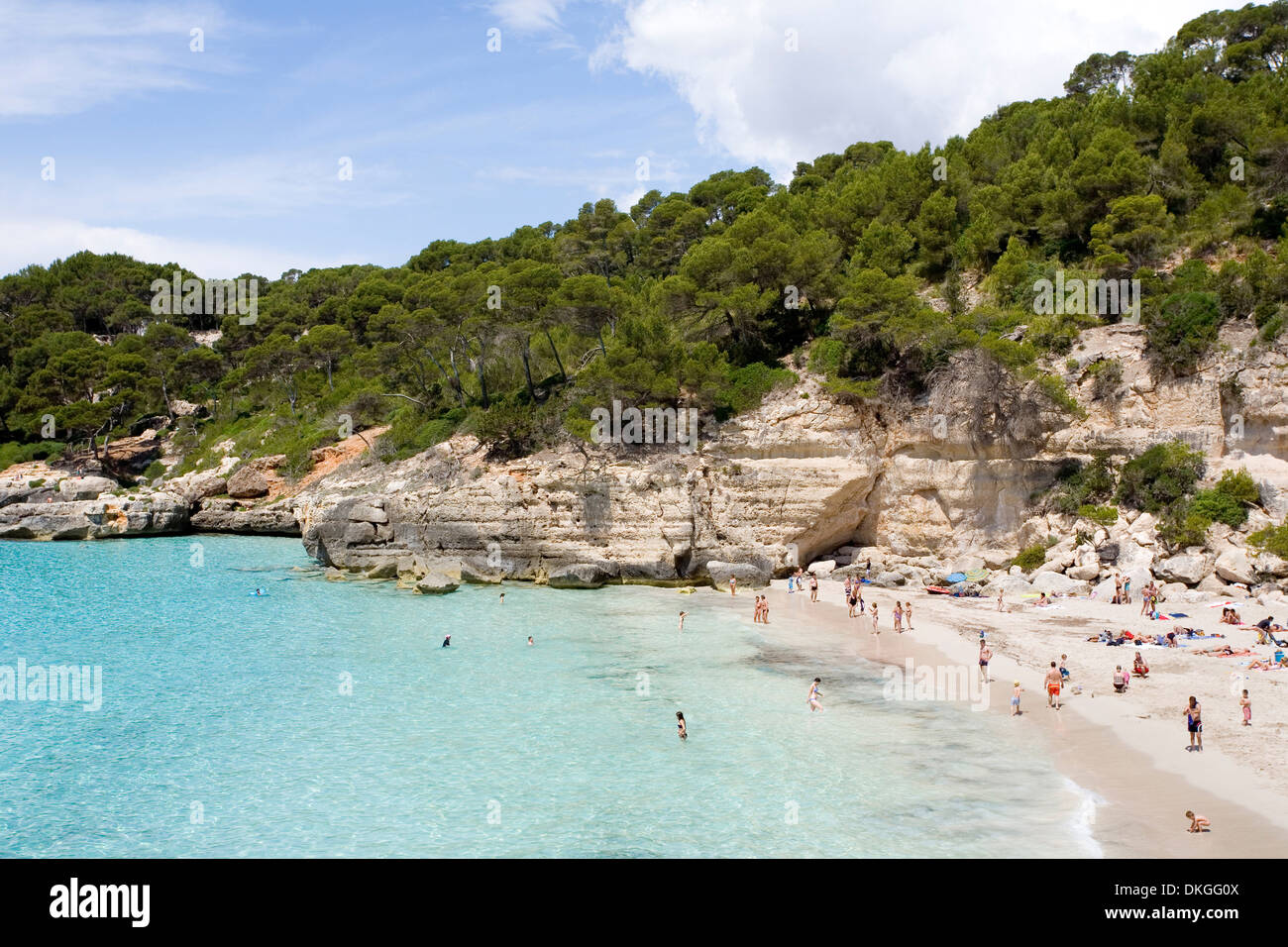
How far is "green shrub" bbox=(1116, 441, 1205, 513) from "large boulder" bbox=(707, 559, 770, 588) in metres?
12.4

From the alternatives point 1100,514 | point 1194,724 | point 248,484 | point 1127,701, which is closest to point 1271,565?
point 1100,514

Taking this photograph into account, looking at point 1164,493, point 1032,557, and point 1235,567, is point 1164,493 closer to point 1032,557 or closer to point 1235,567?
point 1235,567

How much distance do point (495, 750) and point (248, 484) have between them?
4009 centimetres

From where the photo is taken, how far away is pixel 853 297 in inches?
1325

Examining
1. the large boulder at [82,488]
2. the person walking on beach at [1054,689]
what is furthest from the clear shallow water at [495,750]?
the large boulder at [82,488]

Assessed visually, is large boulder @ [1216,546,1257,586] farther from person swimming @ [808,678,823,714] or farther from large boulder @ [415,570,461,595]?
large boulder @ [415,570,461,595]

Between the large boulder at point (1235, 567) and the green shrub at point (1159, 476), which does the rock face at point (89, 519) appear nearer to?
the green shrub at point (1159, 476)

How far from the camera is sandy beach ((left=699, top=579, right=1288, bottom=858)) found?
461 inches

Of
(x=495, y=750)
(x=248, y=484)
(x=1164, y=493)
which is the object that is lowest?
(x=495, y=750)

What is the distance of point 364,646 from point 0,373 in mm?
52172

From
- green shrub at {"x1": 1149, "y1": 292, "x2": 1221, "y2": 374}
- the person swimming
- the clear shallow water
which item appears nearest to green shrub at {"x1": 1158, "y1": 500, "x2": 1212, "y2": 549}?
green shrub at {"x1": 1149, "y1": 292, "x2": 1221, "y2": 374}

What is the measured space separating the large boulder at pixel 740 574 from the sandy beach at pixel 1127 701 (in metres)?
1.80

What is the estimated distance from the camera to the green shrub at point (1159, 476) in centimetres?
2772
